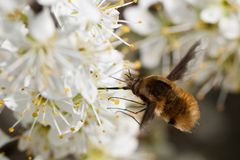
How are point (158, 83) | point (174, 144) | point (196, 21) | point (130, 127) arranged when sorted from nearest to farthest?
1. point (158, 83)
2. point (130, 127)
3. point (196, 21)
4. point (174, 144)

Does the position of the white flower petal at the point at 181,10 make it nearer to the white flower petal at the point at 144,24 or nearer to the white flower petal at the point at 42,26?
the white flower petal at the point at 144,24

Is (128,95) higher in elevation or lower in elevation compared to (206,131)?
higher

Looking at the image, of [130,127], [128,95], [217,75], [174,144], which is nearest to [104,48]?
[128,95]

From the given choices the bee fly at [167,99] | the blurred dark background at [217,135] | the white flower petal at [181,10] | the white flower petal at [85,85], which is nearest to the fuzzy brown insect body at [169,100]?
the bee fly at [167,99]

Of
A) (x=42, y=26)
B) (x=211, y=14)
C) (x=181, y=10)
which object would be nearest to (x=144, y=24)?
(x=181, y=10)

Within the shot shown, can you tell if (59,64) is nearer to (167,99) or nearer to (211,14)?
(167,99)

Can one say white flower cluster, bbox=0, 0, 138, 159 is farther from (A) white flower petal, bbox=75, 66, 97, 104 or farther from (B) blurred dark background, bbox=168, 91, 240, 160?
(B) blurred dark background, bbox=168, 91, 240, 160

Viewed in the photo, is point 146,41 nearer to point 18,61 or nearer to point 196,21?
point 196,21
